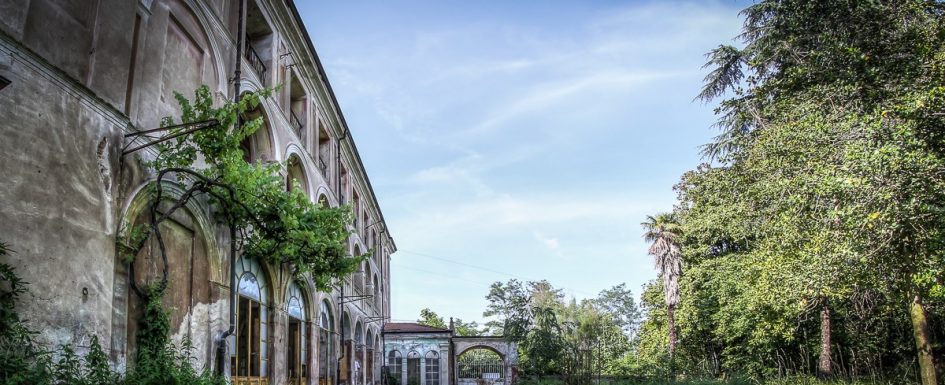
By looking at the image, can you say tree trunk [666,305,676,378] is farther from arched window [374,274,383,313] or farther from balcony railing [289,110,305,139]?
balcony railing [289,110,305,139]

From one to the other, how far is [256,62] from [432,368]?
73.5 ft

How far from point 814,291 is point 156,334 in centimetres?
1261

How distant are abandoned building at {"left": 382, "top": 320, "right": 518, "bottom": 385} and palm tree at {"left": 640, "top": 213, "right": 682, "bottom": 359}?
7911mm

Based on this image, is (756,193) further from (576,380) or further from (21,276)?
(21,276)

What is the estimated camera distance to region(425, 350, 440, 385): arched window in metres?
32.8

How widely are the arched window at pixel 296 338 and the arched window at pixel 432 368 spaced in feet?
58.0

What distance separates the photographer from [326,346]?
60.5ft

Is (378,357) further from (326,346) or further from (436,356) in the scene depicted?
(326,346)

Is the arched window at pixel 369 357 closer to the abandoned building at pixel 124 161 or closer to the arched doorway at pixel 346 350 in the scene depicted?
the arched doorway at pixel 346 350

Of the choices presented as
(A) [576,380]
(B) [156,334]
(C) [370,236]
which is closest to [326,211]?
(B) [156,334]

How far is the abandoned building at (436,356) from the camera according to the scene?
107 feet

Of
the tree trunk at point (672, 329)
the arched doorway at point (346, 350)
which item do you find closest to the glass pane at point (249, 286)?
the arched doorway at point (346, 350)

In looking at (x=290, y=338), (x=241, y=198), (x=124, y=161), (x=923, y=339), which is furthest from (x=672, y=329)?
(x=124, y=161)

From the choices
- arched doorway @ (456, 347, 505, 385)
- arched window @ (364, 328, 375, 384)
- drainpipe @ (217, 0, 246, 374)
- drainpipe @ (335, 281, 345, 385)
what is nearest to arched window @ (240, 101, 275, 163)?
drainpipe @ (217, 0, 246, 374)
